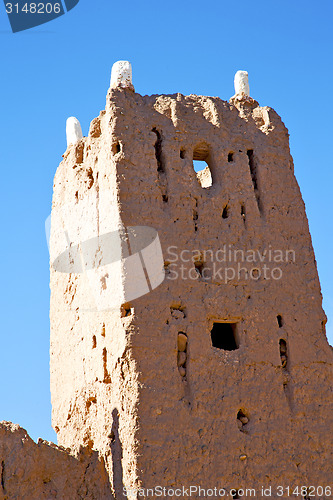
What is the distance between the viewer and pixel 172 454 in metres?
16.0

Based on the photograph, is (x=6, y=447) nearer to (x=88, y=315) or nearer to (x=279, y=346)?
(x=88, y=315)

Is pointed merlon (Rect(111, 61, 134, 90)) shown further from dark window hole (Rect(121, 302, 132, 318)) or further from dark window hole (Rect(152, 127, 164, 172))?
dark window hole (Rect(121, 302, 132, 318))

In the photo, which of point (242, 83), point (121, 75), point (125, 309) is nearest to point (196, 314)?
point (125, 309)

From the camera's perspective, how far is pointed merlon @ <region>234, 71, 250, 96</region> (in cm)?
2000

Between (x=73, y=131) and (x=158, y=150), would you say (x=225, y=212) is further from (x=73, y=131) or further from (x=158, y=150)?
(x=73, y=131)

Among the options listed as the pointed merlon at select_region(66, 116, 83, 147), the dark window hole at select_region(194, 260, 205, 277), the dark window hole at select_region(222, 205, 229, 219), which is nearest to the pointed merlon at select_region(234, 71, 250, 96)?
the dark window hole at select_region(222, 205, 229, 219)

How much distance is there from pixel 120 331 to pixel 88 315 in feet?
6.29

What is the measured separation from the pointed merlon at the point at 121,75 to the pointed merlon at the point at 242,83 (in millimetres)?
2441

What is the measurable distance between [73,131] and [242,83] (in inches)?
146

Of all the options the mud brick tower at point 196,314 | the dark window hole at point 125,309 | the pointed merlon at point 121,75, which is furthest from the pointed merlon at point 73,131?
the dark window hole at point 125,309

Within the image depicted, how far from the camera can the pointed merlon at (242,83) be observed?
20000mm

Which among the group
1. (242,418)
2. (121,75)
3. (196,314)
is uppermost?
(121,75)

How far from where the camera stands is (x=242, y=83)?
65.8 feet

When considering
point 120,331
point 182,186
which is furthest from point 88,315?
point 182,186
